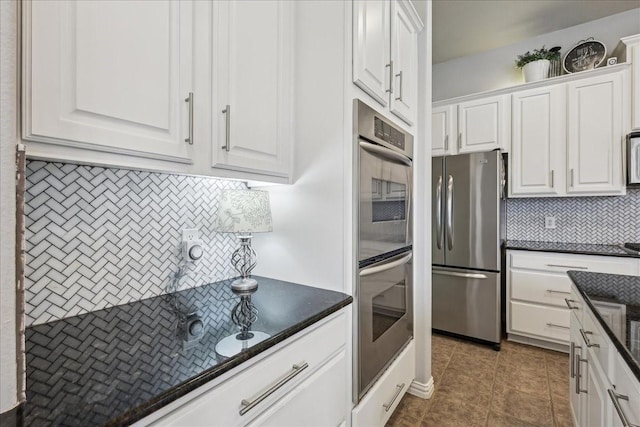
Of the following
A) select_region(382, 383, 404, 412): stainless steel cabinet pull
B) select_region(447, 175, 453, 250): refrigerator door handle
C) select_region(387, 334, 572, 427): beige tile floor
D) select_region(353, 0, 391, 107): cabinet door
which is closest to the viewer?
select_region(353, 0, 391, 107): cabinet door

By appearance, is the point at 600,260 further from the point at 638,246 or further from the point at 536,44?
the point at 536,44

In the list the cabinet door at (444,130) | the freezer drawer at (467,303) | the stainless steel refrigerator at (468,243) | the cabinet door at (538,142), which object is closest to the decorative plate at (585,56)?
the cabinet door at (538,142)

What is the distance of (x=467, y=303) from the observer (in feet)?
8.85

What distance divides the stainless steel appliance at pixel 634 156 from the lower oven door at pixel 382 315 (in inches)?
81.2

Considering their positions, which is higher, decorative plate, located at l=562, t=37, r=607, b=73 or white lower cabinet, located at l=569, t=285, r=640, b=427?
decorative plate, located at l=562, t=37, r=607, b=73

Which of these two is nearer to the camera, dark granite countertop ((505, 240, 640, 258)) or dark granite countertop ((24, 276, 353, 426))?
dark granite countertop ((24, 276, 353, 426))

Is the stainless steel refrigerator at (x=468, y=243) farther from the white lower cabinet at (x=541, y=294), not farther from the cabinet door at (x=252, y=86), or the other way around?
the cabinet door at (x=252, y=86)

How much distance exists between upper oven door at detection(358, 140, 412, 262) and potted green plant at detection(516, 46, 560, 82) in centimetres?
209

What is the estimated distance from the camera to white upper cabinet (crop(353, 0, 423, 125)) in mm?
1260

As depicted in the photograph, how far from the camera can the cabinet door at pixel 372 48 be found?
1.23 m

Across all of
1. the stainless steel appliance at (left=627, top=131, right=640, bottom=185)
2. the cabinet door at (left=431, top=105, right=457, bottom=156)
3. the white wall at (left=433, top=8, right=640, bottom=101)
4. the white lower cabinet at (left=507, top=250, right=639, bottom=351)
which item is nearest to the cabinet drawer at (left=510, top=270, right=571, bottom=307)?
the white lower cabinet at (left=507, top=250, right=639, bottom=351)

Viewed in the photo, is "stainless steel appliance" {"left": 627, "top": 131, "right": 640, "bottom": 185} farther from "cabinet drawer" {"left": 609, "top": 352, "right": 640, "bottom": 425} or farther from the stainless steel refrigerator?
"cabinet drawer" {"left": 609, "top": 352, "right": 640, "bottom": 425}

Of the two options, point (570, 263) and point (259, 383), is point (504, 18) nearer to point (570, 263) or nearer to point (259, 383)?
point (570, 263)
